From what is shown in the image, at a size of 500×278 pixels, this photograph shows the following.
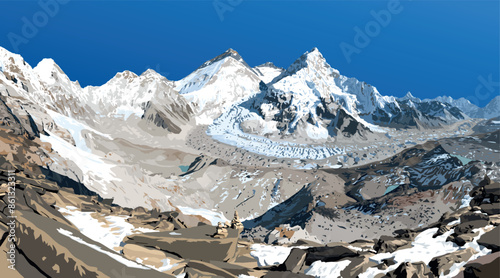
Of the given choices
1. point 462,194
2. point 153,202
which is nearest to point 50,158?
point 153,202

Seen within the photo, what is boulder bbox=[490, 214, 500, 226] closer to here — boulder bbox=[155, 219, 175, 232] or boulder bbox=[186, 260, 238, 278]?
boulder bbox=[186, 260, 238, 278]

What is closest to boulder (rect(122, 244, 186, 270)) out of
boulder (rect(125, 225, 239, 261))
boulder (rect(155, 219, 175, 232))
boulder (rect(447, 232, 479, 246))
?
boulder (rect(125, 225, 239, 261))

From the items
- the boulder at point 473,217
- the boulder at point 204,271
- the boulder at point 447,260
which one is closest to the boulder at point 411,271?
the boulder at point 447,260

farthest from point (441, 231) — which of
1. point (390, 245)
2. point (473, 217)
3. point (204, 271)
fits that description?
point (204, 271)

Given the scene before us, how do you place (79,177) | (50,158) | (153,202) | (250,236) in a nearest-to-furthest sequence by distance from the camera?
(50,158)
(79,177)
(153,202)
(250,236)

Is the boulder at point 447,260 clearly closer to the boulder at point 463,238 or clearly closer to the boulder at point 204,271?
the boulder at point 463,238

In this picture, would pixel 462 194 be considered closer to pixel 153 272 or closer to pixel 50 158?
pixel 50 158
